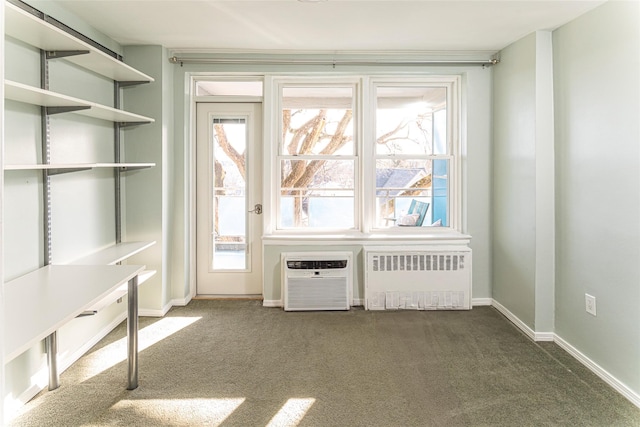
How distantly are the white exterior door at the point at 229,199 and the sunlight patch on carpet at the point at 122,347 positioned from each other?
70 centimetres

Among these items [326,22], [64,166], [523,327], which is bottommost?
[523,327]

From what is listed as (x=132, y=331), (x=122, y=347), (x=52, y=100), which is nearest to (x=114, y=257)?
(x=122, y=347)

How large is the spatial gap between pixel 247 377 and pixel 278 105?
253 centimetres

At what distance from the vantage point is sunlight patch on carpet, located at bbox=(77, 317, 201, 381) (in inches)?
107

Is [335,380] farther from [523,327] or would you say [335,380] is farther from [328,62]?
[328,62]

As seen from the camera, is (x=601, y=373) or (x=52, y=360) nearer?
(x=52, y=360)

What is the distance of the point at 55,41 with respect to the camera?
2.35 meters

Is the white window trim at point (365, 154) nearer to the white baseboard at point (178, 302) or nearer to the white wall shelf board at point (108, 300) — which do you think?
the white baseboard at point (178, 302)

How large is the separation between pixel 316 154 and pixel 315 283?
1.23 m

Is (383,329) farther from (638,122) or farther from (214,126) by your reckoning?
(214,126)

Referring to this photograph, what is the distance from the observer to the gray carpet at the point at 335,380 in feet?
7.16

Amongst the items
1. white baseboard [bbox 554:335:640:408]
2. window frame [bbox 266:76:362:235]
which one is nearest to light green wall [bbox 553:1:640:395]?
white baseboard [bbox 554:335:640:408]

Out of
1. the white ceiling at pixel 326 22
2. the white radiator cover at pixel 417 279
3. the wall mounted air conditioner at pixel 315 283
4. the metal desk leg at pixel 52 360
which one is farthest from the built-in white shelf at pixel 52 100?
the white radiator cover at pixel 417 279

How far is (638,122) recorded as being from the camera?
2.32m
